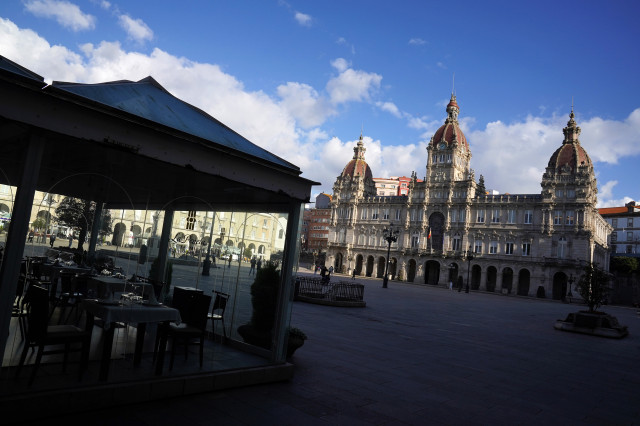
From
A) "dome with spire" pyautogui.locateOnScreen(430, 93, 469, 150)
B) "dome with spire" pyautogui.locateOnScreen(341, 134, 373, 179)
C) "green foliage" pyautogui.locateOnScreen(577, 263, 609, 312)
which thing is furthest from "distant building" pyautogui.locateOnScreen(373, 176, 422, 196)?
"green foliage" pyautogui.locateOnScreen(577, 263, 609, 312)

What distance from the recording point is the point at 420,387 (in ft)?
23.2

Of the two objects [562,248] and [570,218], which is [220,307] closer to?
[562,248]

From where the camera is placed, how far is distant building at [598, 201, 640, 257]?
79625 millimetres

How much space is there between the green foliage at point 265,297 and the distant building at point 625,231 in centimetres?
8973

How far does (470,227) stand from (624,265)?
90.0 ft

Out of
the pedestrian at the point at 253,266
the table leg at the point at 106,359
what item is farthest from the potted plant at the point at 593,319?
the table leg at the point at 106,359

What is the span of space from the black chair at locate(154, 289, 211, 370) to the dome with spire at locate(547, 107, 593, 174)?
6377 cm

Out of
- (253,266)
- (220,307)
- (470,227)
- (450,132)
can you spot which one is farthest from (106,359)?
(450,132)

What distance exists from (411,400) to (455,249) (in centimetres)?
6378

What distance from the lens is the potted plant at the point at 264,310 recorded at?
7281 millimetres

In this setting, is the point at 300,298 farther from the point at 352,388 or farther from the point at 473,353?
the point at 352,388

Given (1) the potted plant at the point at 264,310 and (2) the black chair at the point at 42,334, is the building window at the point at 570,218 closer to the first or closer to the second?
(1) the potted plant at the point at 264,310

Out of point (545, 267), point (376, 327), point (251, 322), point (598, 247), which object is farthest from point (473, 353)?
point (598, 247)

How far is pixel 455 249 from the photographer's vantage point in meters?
66.9
